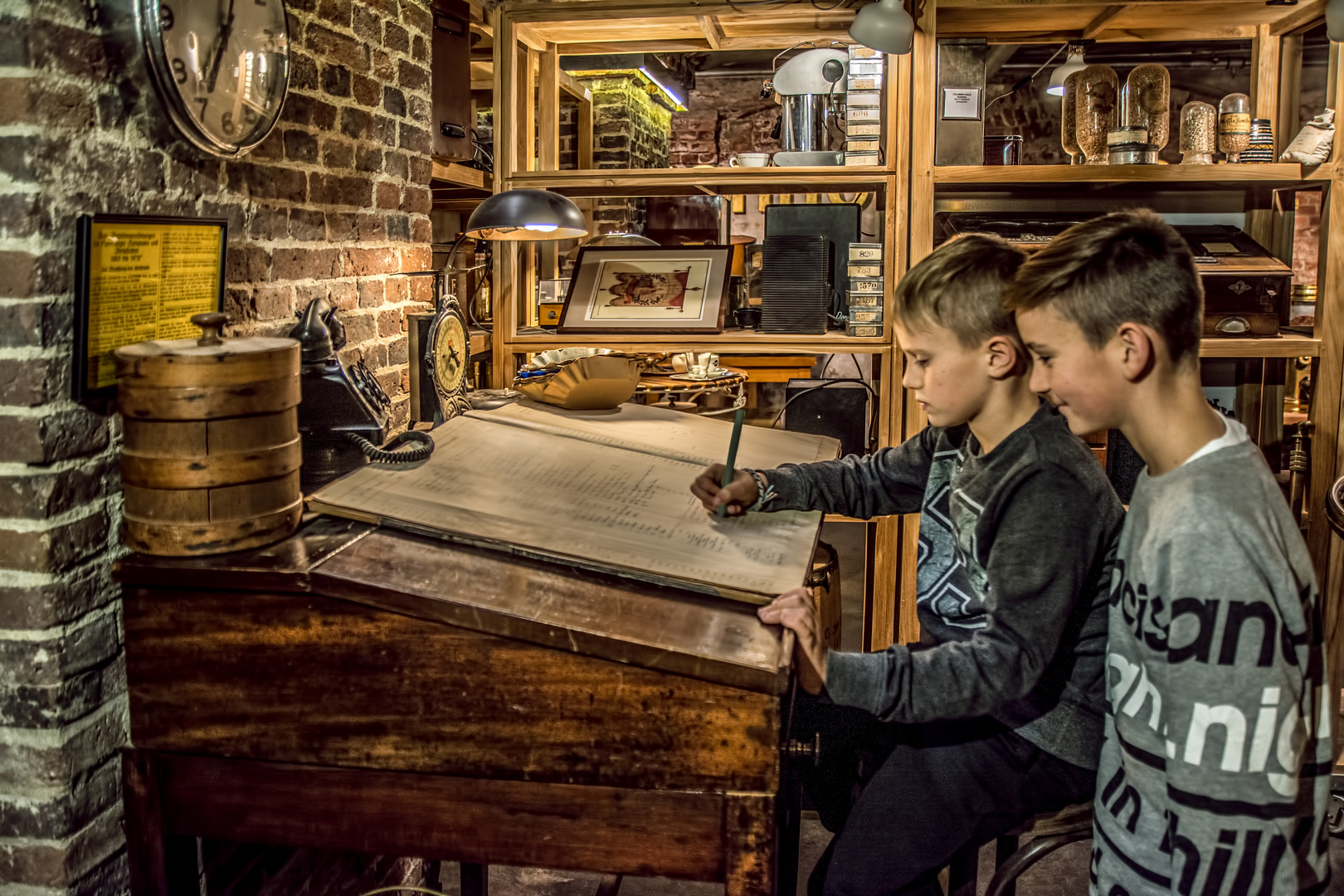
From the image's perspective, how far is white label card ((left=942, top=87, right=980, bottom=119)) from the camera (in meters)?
3.14

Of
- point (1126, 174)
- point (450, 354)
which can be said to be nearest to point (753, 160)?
point (1126, 174)

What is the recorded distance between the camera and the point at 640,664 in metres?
1.23

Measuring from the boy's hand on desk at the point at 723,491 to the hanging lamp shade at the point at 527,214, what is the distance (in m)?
0.90

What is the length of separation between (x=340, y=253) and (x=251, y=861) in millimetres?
1172

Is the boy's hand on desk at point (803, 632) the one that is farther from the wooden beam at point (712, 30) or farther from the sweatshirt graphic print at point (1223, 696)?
the wooden beam at point (712, 30)

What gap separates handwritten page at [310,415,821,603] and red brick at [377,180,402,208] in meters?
0.71

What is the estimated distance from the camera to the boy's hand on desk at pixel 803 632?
1295mm

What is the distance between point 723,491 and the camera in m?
1.74

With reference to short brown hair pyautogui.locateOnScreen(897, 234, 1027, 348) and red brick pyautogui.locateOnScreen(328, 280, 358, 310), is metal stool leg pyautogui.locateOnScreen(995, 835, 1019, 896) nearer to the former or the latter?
short brown hair pyautogui.locateOnScreen(897, 234, 1027, 348)

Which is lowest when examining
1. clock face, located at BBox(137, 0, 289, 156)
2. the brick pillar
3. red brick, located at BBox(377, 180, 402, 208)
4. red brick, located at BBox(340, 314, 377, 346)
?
red brick, located at BBox(340, 314, 377, 346)

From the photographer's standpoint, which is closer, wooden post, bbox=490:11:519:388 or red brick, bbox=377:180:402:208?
red brick, bbox=377:180:402:208

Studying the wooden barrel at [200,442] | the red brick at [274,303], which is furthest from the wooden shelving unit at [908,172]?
the wooden barrel at [200,442]

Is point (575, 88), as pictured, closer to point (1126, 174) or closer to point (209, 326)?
point (1126, 174)

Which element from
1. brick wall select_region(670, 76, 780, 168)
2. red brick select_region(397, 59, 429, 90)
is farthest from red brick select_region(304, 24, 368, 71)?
brick wall select_region(670, 76, 780, 168)
